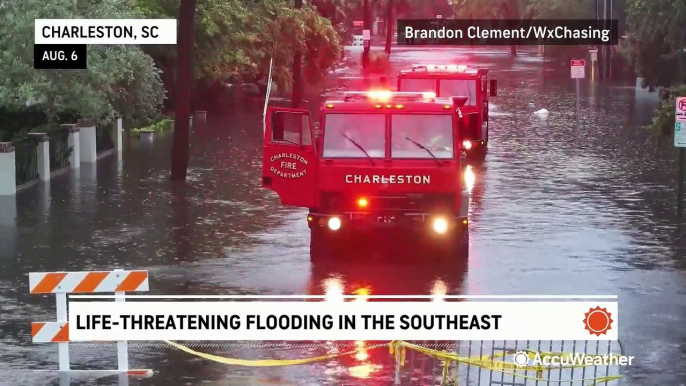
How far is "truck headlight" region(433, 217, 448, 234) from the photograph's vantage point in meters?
19.4

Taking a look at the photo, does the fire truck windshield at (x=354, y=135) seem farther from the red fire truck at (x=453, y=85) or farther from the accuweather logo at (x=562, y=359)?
the red fire truck at (x=453, y=85)

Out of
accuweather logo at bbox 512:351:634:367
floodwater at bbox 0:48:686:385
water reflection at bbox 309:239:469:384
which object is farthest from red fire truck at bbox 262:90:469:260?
accuweather logo at bbox 512:351:634:367

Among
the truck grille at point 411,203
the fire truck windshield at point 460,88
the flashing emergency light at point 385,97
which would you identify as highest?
the fire truck windshield at point 460,88

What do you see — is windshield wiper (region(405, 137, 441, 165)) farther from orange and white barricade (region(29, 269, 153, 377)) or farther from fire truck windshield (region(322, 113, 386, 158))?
orange and white barricade (region(29, 269, 153, 377))

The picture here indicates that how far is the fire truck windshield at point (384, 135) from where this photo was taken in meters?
19.8

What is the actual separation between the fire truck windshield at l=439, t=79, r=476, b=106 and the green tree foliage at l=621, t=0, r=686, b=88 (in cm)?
1341

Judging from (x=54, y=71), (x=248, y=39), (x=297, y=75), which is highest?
(x=248, y=39)

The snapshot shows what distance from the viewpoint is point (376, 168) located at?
1942cm

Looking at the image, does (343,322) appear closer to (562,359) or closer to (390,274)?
(562,359)

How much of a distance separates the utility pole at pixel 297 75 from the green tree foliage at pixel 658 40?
551 inches
